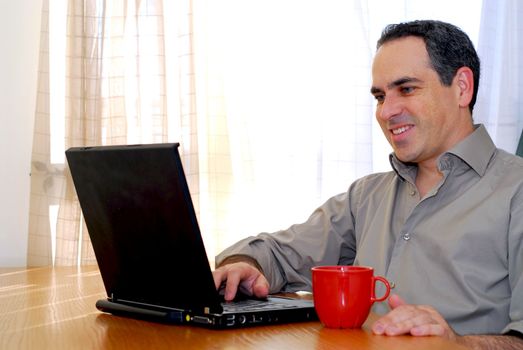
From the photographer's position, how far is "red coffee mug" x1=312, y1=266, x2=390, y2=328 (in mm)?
1087

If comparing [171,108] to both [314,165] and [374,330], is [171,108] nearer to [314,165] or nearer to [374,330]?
[314,165]

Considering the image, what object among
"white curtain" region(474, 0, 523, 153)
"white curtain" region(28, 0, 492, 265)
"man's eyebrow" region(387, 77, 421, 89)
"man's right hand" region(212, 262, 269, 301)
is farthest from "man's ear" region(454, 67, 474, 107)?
"white curtain" region(474, 0, 523, 153)

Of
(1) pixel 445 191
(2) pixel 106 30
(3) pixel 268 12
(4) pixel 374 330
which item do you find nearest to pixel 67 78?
(2) pixel 106 30

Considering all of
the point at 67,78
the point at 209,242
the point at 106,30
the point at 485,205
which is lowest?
the point at 209,242

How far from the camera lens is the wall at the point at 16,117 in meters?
2.86

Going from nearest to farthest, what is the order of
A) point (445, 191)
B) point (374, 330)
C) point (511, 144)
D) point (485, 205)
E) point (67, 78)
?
point (374, 330) < point (485, 205) < point (445, 191) < point (67, 78) < point (511, 144)

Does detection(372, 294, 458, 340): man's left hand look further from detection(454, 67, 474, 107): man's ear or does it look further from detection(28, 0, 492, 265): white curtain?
detection(28, 0, 492, 265): white curtain

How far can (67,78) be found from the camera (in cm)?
284

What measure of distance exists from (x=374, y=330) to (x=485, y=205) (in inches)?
22.0

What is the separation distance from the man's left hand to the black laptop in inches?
5.7

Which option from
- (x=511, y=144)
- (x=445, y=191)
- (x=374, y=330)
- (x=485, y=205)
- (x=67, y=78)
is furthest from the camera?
(x=511, y=144)

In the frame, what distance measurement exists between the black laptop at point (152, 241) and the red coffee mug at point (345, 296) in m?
0.08

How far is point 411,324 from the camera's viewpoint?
1.07 meters

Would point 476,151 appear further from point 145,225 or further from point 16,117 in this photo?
point 16,117
